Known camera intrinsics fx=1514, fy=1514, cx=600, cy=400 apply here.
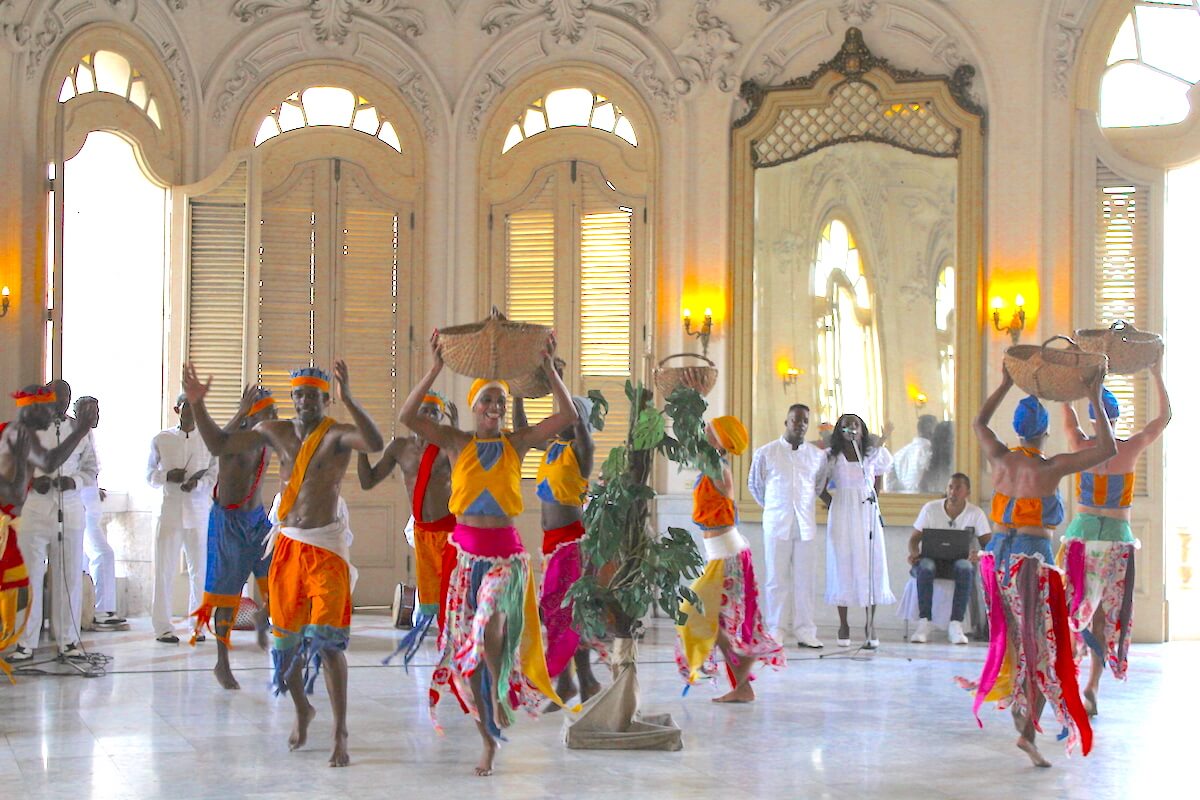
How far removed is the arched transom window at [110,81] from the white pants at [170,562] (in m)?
3.01

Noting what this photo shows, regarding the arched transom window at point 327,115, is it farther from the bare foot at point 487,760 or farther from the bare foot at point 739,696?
the bare foot at point 487,760

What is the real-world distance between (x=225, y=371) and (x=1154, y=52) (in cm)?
705

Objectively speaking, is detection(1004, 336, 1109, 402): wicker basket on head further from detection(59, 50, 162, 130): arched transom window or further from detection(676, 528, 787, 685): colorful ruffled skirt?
detection(59, 50, 162, 130): arched transom window

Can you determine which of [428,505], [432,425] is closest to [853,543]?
[428,505]

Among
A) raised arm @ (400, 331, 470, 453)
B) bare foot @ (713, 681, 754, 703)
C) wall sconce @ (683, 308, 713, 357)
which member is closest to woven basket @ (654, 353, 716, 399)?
raised arm @ (400, 331, 470, 453)

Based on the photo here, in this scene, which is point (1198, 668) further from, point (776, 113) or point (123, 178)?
point (123, 178)

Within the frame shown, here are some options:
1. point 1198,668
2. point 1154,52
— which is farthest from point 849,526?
point 1154,52

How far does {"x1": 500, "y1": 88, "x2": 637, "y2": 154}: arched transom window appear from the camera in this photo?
1161 centimetres

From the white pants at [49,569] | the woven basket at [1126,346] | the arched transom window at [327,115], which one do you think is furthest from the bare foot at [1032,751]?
the arched transom window at [327,115]

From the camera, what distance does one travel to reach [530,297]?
37.8 feet

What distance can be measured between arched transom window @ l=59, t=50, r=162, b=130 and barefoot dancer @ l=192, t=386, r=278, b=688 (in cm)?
352

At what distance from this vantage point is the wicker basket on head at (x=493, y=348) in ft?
19.4

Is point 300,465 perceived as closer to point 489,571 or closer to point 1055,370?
point 489,571

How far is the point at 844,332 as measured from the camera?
1112 cm
